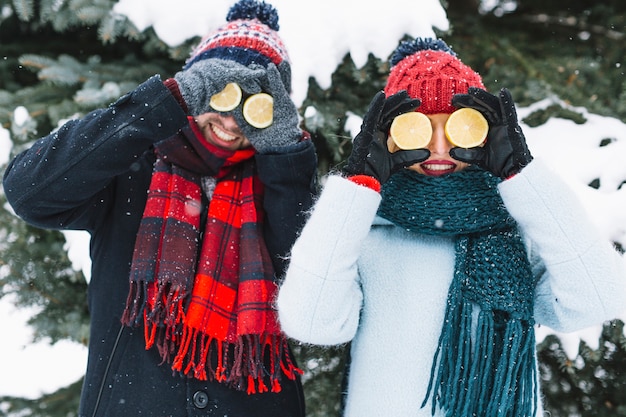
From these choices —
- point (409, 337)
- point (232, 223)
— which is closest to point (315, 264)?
point (409, 337)

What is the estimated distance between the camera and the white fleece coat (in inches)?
53.7

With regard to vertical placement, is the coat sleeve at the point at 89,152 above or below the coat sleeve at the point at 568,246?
above

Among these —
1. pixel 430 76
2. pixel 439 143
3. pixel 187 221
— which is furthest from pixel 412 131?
pixel 187 221

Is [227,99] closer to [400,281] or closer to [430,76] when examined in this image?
[430,76]

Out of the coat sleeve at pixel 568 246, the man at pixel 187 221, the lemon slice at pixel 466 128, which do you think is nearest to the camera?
the coat sleeve at pixel 568 246

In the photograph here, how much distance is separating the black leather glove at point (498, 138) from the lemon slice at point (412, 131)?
3.0 inches

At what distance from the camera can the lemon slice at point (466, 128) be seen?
57.6 inches

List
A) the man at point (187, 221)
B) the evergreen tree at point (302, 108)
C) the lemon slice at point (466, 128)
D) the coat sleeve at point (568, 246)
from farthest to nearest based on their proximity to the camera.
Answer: the evergreen tree at point (302, 108) → the man at point (187, 221) → the lemon slice at point (466, 128) → the coat sleeve at point (568, 246)

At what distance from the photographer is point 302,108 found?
2.21 meters

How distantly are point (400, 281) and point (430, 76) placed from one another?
553 mm

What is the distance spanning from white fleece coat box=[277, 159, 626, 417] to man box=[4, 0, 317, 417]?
0.81ft

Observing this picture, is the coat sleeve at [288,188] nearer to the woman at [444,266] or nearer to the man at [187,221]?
the man at [187,221]

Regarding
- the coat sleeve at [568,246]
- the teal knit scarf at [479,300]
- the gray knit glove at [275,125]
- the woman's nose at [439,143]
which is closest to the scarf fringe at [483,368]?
the teal knit scarf at [479,300]

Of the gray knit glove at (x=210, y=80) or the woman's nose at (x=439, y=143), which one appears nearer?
the woman's nose at (x=439, y=143)
